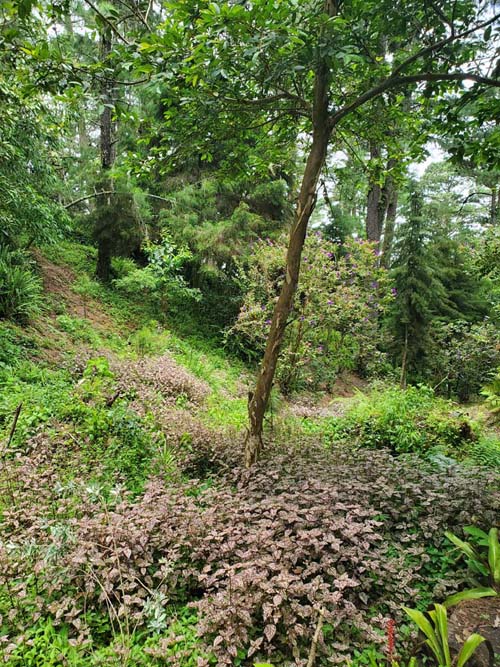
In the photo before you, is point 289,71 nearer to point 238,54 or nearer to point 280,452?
point 238,54

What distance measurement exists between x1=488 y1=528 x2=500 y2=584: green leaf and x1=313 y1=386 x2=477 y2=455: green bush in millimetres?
2039

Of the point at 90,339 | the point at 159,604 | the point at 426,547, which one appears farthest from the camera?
the point at 90,339

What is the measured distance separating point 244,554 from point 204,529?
0.36m

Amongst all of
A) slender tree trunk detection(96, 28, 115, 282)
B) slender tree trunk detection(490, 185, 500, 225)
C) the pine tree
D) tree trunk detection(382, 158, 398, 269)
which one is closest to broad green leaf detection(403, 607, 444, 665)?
the pine tree

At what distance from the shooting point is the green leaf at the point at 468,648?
5.35ft

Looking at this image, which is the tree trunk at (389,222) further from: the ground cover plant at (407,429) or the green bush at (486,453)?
the green bush at (486,453)

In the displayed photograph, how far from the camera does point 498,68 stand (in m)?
2.44

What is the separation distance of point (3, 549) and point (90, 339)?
190 inches

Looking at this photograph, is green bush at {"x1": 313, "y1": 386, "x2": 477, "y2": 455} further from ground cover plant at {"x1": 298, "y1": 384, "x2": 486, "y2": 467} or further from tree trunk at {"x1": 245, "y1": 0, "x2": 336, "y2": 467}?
tree trunk at {"x1": 245, "y1": 0, "x2": 336, "y2": 467}

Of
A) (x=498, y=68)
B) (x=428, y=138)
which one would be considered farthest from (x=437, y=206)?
(x=498, y=68)

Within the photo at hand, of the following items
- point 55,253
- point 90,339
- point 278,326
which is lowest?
point 90,339

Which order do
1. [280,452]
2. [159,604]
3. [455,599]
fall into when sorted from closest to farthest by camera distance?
[159,604] → [455,599] → [280,452]

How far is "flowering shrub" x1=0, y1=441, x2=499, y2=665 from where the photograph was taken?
188 cm

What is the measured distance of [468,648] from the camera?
64.8 inches
